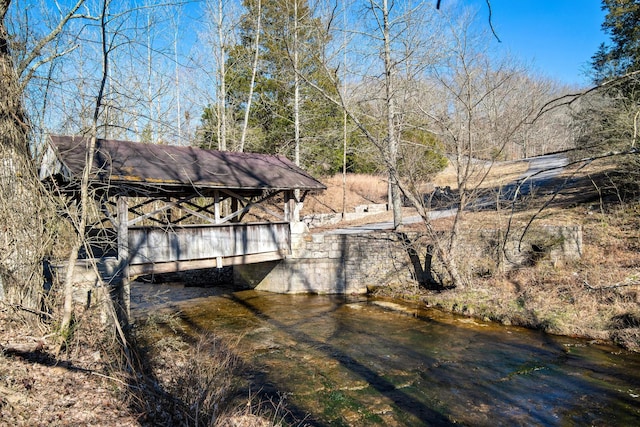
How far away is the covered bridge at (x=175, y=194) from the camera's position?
8.05 m

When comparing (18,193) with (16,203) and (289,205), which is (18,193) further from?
(289,205)

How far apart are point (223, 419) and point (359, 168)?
21301mm

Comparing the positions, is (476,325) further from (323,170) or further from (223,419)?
(323,170)

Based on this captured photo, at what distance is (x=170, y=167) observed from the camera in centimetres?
905

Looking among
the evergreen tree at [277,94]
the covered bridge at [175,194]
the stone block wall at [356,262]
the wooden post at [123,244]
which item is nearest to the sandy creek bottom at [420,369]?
the wooden post at [123,244]

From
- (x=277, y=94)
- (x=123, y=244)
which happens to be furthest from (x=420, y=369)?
(x=277, y=94)

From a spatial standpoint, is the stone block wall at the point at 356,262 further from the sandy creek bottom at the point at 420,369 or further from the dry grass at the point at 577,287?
the sandy creek bottom at the point at 420,369

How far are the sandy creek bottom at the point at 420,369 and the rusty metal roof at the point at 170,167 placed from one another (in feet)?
7.96

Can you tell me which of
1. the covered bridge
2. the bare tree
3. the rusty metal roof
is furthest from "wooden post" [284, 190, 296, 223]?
the bare tree

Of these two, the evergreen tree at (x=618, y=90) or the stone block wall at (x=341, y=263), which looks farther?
the stone block wall at (x=341, y=263)

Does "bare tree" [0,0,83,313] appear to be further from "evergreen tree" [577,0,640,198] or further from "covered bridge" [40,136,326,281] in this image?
"evergreen tree" [577,0,640,198]

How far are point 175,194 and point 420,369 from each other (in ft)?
27.9

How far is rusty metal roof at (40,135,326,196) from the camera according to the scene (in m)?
7.77

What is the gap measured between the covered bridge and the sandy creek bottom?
146 cm
